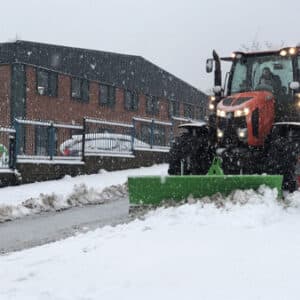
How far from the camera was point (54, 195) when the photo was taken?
10.4m

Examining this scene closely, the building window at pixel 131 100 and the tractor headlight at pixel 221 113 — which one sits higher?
the building window at pixel 131 100

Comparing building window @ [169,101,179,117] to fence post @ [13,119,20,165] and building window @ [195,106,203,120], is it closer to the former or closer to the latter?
building window @ [195,106,203,120]

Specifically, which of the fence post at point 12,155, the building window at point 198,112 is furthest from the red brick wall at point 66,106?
the fence post at point 12,155

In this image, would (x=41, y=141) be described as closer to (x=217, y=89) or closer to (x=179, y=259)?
(x=217, y=89)

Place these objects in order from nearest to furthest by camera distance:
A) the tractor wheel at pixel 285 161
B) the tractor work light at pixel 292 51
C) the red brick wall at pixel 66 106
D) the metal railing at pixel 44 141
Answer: the tractor wheel at pixel 285 161 → the tractor work light at pixel 292 51 → the metal railing at pixel 44 141 → the red brick wall at pixel 66 106

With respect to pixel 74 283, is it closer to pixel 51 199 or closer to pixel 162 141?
pixel 51 199

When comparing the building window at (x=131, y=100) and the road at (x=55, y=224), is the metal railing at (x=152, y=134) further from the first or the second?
the building window at (x=131, y=100)

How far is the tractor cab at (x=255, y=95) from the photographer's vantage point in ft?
30.3

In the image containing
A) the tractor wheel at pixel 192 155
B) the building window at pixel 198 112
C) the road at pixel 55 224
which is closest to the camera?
the road at pixel 55 224

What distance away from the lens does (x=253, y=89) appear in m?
10.1

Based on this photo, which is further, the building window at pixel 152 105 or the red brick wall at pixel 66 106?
the building window at pixel 152 105

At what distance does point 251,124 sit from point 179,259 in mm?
4515

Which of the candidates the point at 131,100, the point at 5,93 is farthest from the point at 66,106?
the point at 131,100

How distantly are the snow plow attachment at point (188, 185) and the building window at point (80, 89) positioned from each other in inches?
882
